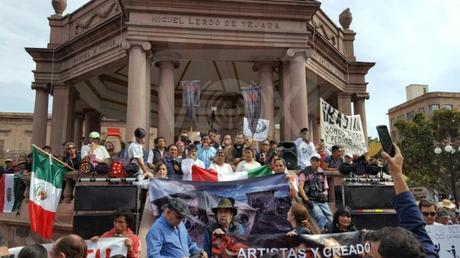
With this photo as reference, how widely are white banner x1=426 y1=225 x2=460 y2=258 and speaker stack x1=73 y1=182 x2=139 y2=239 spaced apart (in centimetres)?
479

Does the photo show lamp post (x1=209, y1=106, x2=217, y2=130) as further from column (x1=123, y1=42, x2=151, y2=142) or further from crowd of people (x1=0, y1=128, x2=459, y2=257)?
crowd of people (x1=0, y1=128, x2=459, y2=257)

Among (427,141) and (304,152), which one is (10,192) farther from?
(427,141)

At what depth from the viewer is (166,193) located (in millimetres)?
7852

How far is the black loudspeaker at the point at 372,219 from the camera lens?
7.74 metres

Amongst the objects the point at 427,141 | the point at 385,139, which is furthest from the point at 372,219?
the point at 427,141

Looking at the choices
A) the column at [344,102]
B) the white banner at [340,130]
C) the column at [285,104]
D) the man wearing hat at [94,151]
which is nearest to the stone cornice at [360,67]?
the column at [344,102]

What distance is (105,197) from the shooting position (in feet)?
24.0

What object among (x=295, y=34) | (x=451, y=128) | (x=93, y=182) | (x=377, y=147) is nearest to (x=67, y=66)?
(x=295, y=34)

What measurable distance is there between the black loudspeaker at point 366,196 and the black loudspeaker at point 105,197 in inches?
153

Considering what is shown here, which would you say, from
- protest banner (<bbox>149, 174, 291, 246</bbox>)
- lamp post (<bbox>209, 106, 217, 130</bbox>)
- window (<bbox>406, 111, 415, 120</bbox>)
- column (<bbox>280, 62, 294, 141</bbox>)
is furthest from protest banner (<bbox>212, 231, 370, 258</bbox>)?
window (<bbox>406, 111, 415, 120</bbox>)

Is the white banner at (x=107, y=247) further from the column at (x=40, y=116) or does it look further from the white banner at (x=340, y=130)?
the column at (x=40, y=116)

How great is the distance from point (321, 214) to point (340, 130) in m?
6.11

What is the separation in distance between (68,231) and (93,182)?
2392mm

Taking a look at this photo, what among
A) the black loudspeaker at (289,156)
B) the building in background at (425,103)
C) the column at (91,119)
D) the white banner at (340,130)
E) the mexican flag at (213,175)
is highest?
the building in background at (425,103)
